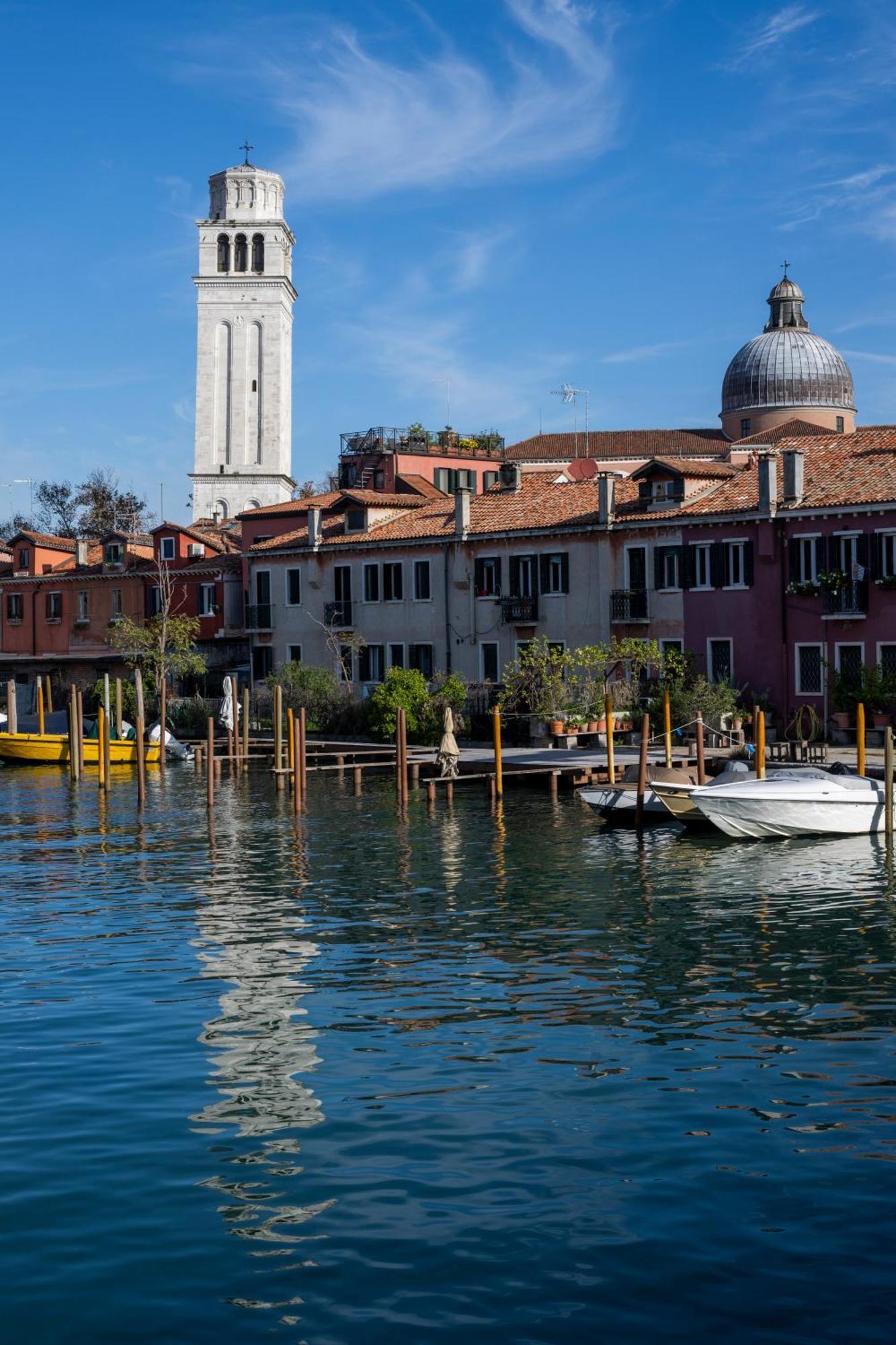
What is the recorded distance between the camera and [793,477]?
136ft

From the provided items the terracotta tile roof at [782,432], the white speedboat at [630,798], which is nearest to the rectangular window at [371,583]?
the terracotta tile roof at [782,432]

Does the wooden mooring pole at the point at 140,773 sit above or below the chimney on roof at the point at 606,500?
below

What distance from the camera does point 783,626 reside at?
41.5 metres

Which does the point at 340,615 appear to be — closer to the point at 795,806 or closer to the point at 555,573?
the point at 555,573

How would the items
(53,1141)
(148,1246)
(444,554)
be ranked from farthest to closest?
(444,554), (53,1141), (148,1246)

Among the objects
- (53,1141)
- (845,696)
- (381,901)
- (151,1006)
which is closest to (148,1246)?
(53,1141)

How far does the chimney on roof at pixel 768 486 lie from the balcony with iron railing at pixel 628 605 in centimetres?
486

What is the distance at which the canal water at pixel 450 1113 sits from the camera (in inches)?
340

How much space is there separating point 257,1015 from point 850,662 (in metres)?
28.4

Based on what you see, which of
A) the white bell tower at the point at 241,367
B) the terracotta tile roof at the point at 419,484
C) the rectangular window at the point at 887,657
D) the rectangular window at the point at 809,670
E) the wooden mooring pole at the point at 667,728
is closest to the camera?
the wooden mooring pole at the point at 667,728

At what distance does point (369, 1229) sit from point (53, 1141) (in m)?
2.89

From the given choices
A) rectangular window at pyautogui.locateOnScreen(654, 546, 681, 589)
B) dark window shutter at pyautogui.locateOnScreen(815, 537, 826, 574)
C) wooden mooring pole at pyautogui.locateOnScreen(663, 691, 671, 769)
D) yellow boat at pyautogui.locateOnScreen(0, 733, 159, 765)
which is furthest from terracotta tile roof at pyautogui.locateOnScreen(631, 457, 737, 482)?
yellow boat at pyautogui.locateOnScreen(0, 733, 159, 765)

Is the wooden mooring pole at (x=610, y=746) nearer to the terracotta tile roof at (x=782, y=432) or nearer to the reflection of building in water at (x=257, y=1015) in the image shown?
the reflection of building in water at (x=257, y=1015)

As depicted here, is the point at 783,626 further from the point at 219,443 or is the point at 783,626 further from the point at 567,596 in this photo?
the point at 219,443
